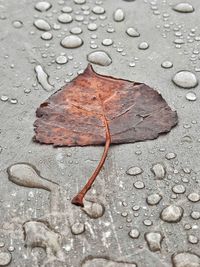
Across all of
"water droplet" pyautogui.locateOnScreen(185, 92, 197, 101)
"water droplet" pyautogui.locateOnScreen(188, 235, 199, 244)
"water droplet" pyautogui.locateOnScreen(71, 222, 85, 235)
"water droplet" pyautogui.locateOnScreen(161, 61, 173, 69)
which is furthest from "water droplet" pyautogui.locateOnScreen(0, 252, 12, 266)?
"water droplet" pyautogui.locateOnScreen(161, 61, 173, 69)

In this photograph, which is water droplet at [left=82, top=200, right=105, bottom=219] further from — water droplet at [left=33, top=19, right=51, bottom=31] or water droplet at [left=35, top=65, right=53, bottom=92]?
water droplet at [left=33, top=19, right=51, bottom=31]

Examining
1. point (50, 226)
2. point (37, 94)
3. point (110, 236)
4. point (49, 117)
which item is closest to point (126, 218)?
point (110, 236)

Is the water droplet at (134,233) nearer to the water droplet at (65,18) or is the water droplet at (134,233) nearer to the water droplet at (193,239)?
the water droplet at (193,239)

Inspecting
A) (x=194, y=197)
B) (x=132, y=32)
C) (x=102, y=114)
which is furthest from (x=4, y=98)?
(x=194, y=197)

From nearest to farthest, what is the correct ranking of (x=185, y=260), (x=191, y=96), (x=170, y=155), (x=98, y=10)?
(x=185, y=260)
(x=170, y=155)
(x=191, y=96)
(x=98, y=10)

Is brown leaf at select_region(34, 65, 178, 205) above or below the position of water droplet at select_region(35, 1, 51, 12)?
above

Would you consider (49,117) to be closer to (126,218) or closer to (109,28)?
(126,218)

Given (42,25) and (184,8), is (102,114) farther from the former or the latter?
(184,8)
